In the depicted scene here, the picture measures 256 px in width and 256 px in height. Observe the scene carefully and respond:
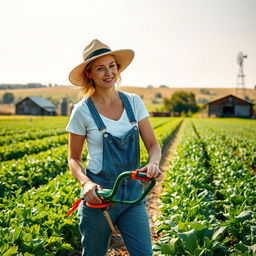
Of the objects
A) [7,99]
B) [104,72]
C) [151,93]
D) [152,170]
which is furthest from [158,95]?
[152,170]

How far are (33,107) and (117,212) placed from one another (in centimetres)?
6932

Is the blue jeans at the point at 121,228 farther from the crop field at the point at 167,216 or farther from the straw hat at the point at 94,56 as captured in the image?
the straw hat at the point at 94,56

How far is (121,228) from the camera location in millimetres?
2428

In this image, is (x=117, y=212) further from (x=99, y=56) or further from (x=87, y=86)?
(x=99, y=56)

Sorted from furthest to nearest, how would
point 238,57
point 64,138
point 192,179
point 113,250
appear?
point 238,57, point 64,138, point 192,179, point 113,250

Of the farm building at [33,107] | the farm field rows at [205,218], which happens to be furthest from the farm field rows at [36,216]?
the farm building at [33,107]

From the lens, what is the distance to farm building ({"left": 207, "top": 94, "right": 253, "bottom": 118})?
59.5 metres

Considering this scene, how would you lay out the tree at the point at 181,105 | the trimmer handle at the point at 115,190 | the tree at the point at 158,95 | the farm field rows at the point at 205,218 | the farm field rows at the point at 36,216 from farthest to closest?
the tree at the point at 158,95
the tree at the point at 181,105
the farm field rows at the point at 36,216
the farm field rows at the point at 205,218
the trimmer handle at the point at 115,190

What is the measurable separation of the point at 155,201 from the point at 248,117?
2277 inches

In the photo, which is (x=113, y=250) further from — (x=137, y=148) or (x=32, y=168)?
(x=32, y=168)

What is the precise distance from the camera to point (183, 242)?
2732mm

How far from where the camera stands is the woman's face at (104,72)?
248 centimetres

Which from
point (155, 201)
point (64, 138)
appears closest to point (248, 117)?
point (64, 138)

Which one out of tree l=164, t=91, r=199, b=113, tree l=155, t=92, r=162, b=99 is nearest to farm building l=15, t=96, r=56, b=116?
tree l=164, t=91, r=199, b=113
